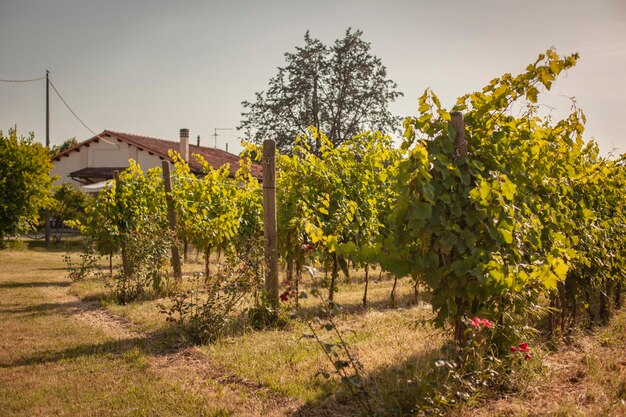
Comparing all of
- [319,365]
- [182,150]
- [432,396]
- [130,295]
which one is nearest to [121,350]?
[319,365]

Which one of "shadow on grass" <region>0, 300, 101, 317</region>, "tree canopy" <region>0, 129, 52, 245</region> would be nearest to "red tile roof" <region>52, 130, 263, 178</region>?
"tree canopy" <region>0, 129, 52, 245</region>

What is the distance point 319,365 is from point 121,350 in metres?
2.33

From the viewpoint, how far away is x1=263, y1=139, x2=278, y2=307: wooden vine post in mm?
6445

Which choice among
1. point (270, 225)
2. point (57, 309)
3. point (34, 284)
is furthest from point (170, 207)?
point (34, 284)

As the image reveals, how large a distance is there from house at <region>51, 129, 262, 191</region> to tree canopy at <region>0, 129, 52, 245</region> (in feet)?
27.5

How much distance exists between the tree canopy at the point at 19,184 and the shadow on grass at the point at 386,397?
50.5 feet

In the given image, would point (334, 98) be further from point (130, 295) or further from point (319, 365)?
point (319, 365)

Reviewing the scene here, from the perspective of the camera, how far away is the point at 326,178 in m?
8.03

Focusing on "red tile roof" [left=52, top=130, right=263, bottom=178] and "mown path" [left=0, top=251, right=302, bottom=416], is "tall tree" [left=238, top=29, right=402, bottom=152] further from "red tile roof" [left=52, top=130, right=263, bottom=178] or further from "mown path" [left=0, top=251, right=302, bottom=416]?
"mown path" [left=0, top=251, right=302, bottom=416]

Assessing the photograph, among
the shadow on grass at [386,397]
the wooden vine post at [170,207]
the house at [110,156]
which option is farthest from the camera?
the house at [110,156]

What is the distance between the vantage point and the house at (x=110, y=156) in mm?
25781

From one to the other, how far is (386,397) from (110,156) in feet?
87.2

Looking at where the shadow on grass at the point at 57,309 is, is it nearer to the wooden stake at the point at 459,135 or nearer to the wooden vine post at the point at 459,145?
the wooden vine post at the point at 459,145

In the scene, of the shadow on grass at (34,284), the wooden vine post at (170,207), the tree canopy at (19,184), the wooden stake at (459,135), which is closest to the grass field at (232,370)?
the wooden stake at (459,135)
